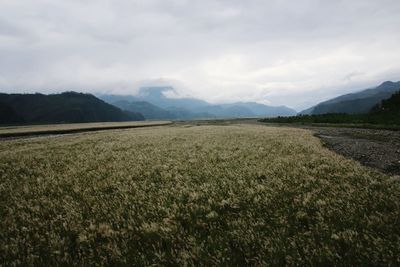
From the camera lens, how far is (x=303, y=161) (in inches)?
589

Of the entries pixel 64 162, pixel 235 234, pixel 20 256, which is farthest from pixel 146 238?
pixel 64 162

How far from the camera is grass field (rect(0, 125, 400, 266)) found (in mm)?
5555

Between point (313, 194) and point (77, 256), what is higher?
point (313, 194)

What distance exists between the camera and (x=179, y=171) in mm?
14188

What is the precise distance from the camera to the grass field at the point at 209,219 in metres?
5.55

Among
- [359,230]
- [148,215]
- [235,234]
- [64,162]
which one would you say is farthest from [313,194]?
[64,162]

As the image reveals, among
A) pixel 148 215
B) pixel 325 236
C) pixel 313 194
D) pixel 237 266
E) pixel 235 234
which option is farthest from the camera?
pixel 313 194

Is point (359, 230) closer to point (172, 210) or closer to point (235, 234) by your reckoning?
point (235, 234)

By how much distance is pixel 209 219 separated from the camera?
7527 mm

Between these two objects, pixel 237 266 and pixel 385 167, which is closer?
pixel 237 266

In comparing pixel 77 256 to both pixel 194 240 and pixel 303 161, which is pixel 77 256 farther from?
pixel 303 161

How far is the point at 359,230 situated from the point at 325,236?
907 mm

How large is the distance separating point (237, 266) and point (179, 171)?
9.31m

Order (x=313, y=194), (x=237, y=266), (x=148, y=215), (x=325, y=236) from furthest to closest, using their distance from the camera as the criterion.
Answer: (x=313, y=194) < (x=148, y=215) < (x=325, y=236) < (x=237, y=266)
